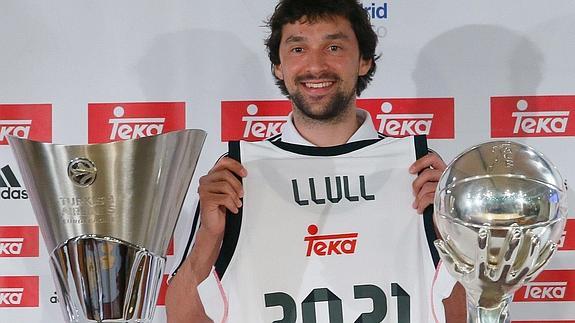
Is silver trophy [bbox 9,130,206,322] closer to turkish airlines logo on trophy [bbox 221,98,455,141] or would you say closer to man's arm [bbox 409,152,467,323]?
man's arm [bbox 409,152,467,323]

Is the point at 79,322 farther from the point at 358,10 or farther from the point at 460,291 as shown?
the point at 358,10

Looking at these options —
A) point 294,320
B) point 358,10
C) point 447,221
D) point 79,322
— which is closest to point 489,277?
point 447,221

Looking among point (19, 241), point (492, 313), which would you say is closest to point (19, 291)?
point (19, 241)

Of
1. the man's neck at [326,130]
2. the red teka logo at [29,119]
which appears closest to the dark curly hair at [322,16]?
the man's neck at [326,130]

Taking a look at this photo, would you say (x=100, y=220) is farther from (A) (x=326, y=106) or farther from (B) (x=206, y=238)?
(A) (x=326, y=106)

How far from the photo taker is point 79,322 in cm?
109

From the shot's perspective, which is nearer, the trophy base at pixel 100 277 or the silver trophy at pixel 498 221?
the silver trophy at pixel 498 221

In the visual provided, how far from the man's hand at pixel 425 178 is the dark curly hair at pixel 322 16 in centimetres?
30

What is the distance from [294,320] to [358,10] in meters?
0.61

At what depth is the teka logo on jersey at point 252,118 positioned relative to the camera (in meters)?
2.03

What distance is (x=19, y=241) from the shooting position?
2.04 meters

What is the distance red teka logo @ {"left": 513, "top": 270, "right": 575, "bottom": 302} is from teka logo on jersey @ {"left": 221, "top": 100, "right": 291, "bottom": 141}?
0.66 m

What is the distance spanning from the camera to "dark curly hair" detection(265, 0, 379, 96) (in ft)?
5.56

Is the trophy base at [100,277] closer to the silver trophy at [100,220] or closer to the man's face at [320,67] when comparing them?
the silver trophy at [100,220]
